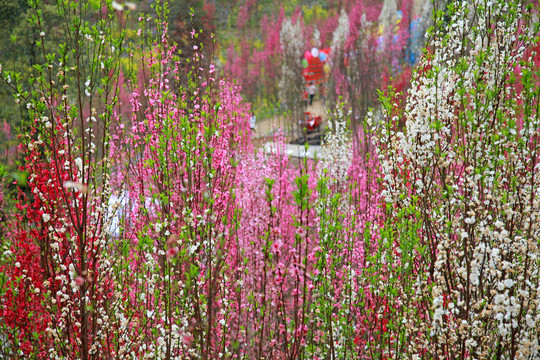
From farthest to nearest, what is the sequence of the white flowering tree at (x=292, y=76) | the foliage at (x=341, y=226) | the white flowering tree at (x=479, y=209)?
the white flowering tree at (x=292, y=76) < the foliage at (x=341, y=226) < the white flowering tree at (x=479, y=209)

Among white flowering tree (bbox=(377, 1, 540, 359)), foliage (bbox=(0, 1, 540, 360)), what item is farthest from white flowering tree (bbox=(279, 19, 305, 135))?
white flowering tree (bbox=(377, 1, 540, 359))

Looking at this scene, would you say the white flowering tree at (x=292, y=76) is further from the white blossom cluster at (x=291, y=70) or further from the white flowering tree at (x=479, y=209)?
the white flowering tree at (x=479, y=209)

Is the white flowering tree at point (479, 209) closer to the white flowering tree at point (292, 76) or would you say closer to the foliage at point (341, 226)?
the foliage at point (341, 226)

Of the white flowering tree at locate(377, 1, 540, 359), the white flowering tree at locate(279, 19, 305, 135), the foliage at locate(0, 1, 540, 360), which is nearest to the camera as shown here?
the white flowering tree at locate(377, 1, 540, 359)

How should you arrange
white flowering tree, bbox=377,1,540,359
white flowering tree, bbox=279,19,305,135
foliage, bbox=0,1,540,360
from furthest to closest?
white flowering tree, bbox=279,19,305,135, foliage, bbox=0,1,540,360, white flowering tree, bbox=377,1,540,359

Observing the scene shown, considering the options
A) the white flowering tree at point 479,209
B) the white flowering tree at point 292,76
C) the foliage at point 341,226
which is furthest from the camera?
the white flowering tree at point 292,76

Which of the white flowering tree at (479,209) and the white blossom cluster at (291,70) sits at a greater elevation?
the white blossom cluster at (291,70)

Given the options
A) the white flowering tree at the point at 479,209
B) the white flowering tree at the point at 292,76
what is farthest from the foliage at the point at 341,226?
the white flowering tree at the point at 292,76

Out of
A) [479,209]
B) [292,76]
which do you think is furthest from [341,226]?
[292,76]

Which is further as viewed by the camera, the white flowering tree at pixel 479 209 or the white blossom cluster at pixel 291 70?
the white blossom cluster at pixel 291 70

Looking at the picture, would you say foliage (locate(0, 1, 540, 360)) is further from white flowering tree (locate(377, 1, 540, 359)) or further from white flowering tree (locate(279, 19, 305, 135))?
white flowering tree (locate(279, 19, 305, 135))

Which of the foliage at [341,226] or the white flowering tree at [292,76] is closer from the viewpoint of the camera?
the foliage at [341,226]

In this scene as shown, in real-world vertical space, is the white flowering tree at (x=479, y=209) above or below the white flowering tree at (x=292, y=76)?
below

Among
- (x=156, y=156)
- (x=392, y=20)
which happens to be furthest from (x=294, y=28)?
(x=156, y=156)
